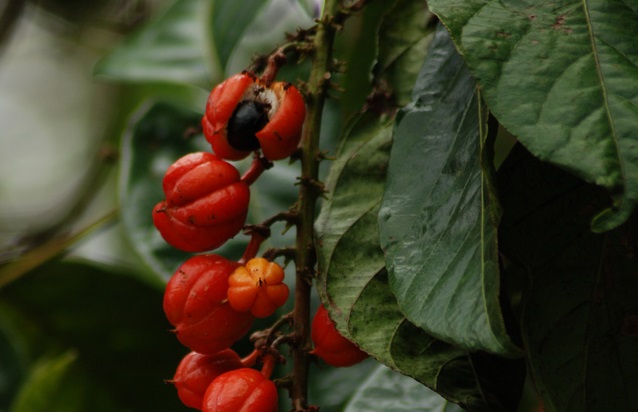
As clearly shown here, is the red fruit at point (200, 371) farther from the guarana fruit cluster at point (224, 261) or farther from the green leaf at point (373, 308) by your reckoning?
the green leaf at point (373, 308)

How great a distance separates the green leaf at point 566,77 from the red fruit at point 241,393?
290 mm

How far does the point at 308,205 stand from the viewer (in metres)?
0.73

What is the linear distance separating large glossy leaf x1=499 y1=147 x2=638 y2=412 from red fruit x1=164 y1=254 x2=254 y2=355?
232 mm

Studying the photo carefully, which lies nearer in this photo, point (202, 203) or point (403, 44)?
point (202, 203)

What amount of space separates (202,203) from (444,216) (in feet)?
0.67

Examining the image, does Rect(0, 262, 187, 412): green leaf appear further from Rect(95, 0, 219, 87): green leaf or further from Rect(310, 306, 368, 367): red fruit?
Rect(310, 306, 368, 367): red fruit

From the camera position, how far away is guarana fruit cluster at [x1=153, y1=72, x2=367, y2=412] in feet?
2.30

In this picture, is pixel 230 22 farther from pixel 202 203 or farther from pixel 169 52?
pixel 202 203

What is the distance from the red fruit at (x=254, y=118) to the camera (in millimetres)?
721

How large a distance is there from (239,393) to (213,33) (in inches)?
30.2

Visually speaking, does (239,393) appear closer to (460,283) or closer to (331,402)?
(460,283)

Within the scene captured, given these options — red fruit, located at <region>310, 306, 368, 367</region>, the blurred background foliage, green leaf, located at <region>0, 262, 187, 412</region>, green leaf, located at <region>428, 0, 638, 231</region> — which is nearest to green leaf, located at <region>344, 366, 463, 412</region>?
the blurred background foliage

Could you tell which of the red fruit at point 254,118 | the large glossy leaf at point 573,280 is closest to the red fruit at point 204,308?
the red fruit at point 254,118

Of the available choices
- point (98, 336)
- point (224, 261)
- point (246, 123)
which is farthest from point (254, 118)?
point (98, 336)
